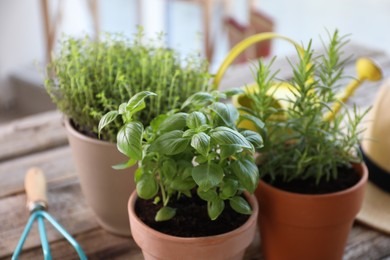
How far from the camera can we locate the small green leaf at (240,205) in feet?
1.89

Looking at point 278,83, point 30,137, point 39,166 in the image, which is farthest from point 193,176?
point 30,137

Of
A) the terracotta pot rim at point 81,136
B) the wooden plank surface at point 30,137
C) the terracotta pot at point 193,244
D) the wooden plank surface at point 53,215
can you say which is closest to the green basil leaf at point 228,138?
the terracotta pot at point 193,244

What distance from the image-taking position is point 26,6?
10.5 ft

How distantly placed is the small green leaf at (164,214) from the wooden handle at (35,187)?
0.27 m

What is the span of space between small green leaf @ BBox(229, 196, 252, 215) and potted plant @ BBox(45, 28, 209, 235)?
0.55 ft

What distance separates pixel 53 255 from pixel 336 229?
0.37 meters

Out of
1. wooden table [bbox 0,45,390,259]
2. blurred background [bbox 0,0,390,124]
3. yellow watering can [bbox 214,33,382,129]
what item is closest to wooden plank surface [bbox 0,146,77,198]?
wooden table [bbox 0,45,390,259]

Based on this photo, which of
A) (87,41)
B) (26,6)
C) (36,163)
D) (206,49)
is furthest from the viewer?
(26,6)

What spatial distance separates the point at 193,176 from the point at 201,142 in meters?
0.04

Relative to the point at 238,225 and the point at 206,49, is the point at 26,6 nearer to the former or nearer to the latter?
the point at 206,49

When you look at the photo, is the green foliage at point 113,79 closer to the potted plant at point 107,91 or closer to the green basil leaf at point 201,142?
the potted plant at point 107,91

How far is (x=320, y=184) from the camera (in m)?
0.67

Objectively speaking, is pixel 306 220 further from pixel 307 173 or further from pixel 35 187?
pixel 35 187

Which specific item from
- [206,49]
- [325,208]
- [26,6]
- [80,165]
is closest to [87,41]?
[80,165]
